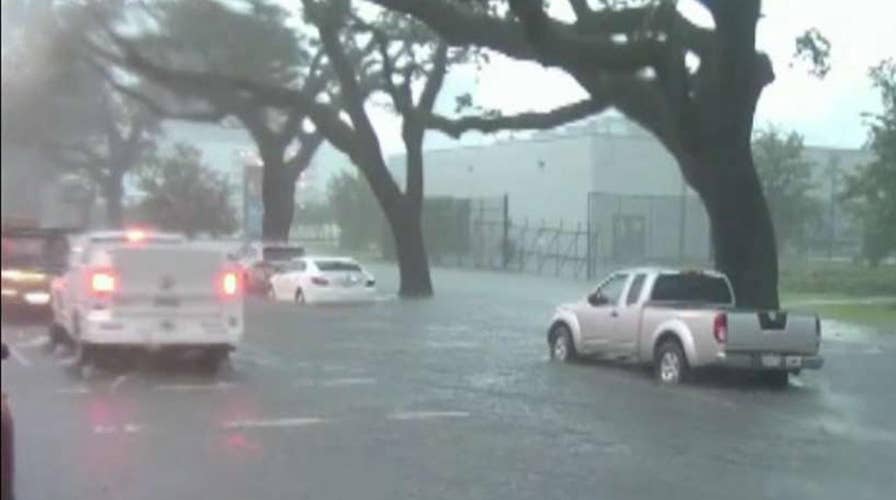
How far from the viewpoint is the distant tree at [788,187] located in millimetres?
57500

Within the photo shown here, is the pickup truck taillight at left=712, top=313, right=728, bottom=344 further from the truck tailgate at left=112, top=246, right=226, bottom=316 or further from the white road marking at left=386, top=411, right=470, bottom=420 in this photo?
the truck tailgate at left=112, top=246, right=226, bottom=316

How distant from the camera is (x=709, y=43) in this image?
1021 inches

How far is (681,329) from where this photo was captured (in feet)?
63.8

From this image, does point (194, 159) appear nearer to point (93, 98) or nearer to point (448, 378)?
point (93, 98)

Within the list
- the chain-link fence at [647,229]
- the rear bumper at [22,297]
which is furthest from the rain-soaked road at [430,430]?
the chain-link fence at [647,229]

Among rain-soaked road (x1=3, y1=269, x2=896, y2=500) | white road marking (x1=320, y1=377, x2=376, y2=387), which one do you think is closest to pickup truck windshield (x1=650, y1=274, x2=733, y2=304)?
rain-soaked road (x1=3, y1=269, x2=896, y2=500)

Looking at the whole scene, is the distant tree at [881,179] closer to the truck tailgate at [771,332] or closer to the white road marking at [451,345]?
the white road marking at [451,345]

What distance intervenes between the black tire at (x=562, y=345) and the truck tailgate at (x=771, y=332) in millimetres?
3878

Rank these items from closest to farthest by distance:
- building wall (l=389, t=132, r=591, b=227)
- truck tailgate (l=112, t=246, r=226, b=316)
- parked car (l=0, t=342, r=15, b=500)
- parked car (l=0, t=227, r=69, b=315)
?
parked car (l=0, t=227, r=69, b=315) → parked car (l=0, t=342, r=15, b=500) → truck tailgate (l=112, t=246, r=226, b=316) → building wall (l=389, t=132, r=591, b=227)

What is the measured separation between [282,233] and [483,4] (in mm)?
19356

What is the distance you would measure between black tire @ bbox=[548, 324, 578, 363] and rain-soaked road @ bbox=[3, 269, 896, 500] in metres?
0.35

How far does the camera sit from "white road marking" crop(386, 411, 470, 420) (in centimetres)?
1486

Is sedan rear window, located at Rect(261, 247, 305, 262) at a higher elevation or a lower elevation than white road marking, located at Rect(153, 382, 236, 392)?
higher

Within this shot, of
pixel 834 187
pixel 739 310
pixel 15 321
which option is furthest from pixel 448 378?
pixel 834 187
